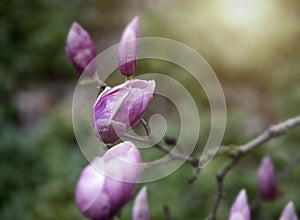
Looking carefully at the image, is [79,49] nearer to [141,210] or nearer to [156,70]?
[141,210]

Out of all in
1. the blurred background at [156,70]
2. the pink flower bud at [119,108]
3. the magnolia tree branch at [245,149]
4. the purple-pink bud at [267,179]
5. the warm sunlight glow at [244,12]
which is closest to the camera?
the pink flower bud at [119,108]

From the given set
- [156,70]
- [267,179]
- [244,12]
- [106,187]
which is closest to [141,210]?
[106,187]

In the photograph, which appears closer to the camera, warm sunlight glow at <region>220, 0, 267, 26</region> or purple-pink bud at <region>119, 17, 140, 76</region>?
purple-pink bud at <region>119, 17, 140, 76</region>

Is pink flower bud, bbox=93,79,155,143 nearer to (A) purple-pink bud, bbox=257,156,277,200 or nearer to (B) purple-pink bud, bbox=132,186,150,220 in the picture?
(B) purple-pink bud, bbox=132,186,150,220

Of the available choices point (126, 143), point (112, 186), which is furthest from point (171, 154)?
point (126, 143)

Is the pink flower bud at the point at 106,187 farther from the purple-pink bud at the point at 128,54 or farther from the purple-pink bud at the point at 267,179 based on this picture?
the purple-pink bud at the point at 267,179

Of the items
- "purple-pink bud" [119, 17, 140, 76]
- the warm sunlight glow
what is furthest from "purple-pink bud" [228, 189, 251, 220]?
the warm sunlight glow

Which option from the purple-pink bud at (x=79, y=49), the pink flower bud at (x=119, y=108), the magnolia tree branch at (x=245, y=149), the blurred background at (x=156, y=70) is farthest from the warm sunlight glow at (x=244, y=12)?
the pink flower bud at (x=119, y=108)
